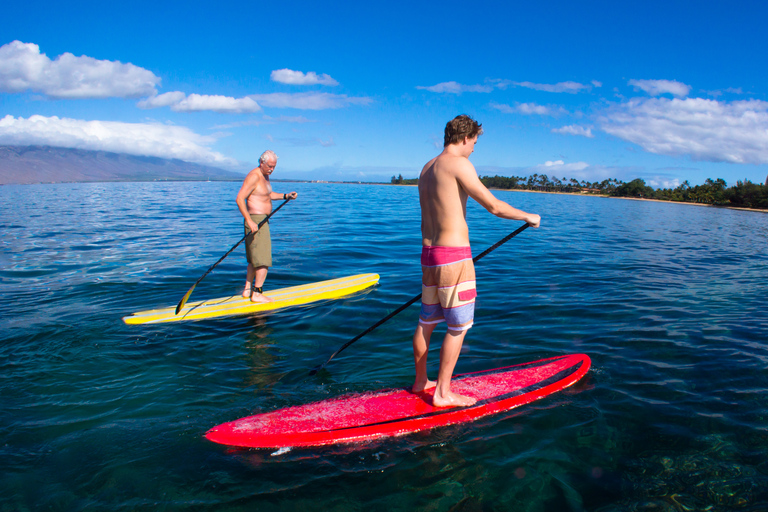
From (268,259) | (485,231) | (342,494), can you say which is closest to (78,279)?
(268,259)

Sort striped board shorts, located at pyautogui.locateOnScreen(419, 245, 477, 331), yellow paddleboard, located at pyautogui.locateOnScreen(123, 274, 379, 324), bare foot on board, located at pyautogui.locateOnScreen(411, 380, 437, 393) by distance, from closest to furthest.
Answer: striped board shorts, located at pyautogui.locateOnScreen(419, 245, 477, 331) < bare foot on board, located at pyautogui.locateOnScreen(411, 380, 437, 393) < yellow paddleboard, located at pyautogui.locateOnScreen(123, 274, 379, 324)

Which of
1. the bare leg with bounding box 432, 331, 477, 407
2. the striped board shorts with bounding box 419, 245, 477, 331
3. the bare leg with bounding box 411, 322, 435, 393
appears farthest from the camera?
the bare leg with bounding box 411, 322, 435, 393

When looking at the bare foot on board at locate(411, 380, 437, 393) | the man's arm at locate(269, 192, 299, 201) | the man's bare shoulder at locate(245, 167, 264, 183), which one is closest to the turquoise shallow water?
the bare foot on board at locate(411, 380, 437, 393)

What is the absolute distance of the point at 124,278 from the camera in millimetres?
8820

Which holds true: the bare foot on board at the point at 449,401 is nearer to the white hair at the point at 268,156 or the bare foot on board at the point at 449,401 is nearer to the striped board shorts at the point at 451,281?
the striped board shorts at the point at 451,281

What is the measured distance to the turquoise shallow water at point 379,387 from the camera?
280 centimetres

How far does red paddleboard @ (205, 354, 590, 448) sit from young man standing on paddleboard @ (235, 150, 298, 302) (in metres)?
3.74

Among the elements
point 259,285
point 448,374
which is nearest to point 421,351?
point 448,374

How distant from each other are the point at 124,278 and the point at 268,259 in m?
4.06

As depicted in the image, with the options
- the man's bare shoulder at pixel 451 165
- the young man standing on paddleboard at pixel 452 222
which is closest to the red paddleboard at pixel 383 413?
the young man standing on paddleboard at pixel 452 222

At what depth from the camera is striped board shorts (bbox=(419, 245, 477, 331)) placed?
323cm

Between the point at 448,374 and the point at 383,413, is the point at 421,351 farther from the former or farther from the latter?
the point at 383,413

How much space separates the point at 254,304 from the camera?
6.86 m

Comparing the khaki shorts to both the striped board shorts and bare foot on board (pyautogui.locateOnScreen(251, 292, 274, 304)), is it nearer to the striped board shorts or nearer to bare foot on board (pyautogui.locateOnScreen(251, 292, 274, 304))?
A: bare foot on board (pyautogui.locateOnScreen(251, 292, 274, 304))
